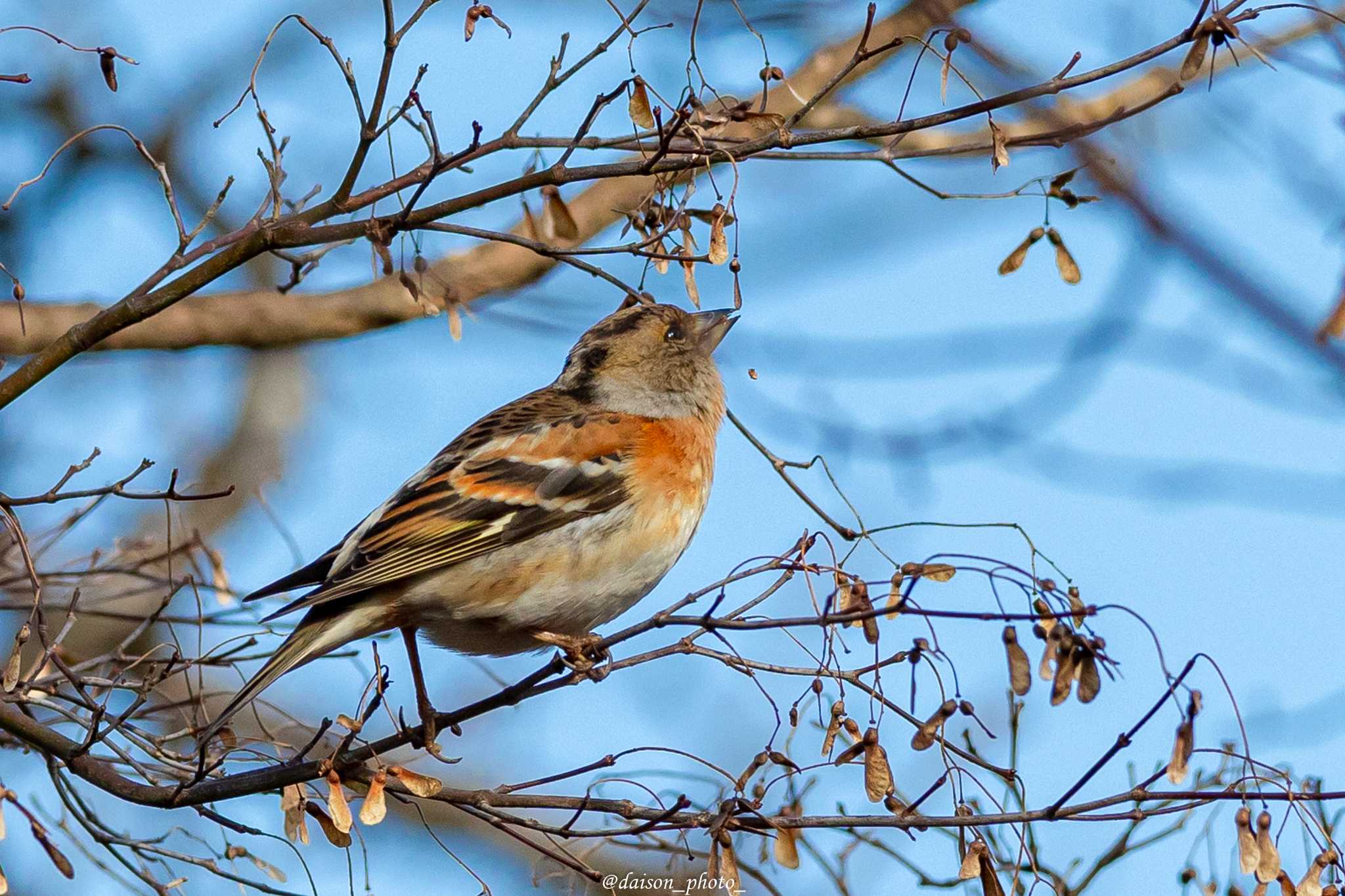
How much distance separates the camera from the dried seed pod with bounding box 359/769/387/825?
3.76 m

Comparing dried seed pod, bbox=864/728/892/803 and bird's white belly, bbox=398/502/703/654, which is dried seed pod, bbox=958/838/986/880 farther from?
bird's white belly, bbox=398/502/703/654

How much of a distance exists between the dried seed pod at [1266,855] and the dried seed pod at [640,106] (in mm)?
2407

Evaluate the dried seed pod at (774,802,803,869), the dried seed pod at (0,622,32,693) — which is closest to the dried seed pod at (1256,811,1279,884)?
the dried seed pod at (774,802,803,869)

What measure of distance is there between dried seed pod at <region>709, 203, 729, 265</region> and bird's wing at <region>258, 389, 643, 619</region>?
1.53m

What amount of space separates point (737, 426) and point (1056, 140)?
1556mm

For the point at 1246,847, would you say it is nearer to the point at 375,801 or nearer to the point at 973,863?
the point at 973,863

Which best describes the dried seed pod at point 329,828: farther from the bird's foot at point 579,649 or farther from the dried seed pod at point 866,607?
the dried seed pod at point 866,607

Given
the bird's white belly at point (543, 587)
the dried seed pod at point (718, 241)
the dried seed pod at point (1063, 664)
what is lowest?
the dried seed pod at point (1063, 664)

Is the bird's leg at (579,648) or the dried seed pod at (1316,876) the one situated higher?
the bird's leg at (579,648)

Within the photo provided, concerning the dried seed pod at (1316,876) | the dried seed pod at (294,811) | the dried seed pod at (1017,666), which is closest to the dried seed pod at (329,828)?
the dried seed pod at (294,811)

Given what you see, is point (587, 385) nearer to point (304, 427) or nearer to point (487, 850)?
point (487, 850)

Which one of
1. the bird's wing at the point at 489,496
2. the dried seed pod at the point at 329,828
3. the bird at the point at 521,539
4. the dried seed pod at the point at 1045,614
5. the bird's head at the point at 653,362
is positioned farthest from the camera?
the bird's head at the point at 653,362

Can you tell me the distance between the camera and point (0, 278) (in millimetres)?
10609

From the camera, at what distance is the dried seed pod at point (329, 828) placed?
12.7ft
